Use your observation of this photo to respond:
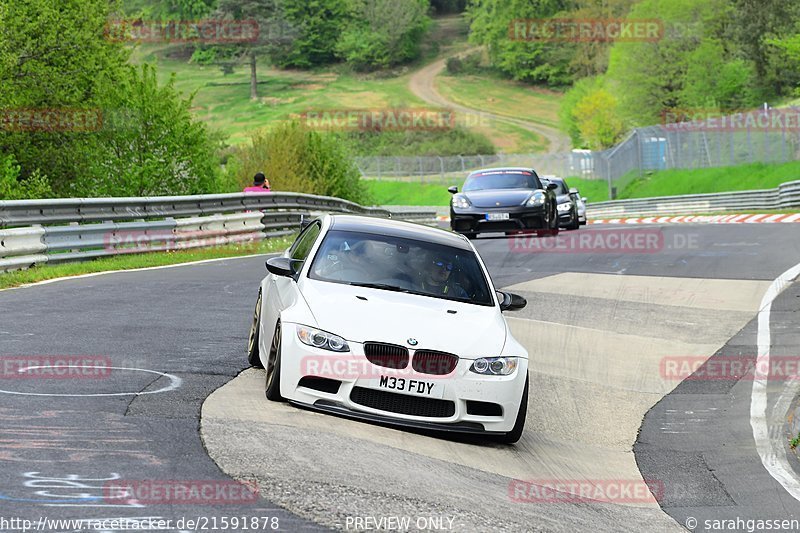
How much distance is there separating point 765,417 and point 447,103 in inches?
4912

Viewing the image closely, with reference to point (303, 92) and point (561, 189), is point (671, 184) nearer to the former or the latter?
point (561, 189)

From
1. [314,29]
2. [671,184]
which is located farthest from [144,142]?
[314,29]

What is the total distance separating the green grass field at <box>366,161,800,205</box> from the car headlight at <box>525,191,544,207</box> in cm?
2279

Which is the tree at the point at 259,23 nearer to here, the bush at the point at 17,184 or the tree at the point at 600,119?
the tree at the point at 600,119

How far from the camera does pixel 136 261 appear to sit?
20.4 meters

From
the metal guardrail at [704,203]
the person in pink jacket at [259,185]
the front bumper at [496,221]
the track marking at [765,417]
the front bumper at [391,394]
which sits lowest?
the metal guardrail at [704,203]

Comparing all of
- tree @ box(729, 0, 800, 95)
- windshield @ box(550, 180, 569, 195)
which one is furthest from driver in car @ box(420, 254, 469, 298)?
tree @ box(729, 0, 800, 95)

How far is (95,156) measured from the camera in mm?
28469

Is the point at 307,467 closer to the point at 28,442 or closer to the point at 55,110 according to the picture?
the point at 28,442

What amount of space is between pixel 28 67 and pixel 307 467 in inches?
1017

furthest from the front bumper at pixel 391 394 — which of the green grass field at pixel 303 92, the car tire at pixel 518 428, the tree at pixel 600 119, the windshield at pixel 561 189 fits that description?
the green grass field at pixel 303 92

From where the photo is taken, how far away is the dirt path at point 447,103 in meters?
120

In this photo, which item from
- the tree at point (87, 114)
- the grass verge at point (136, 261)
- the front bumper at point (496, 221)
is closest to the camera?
the grass verge at point (136, 261)

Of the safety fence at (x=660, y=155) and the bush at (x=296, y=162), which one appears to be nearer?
the bush at (x=296, y=162)
